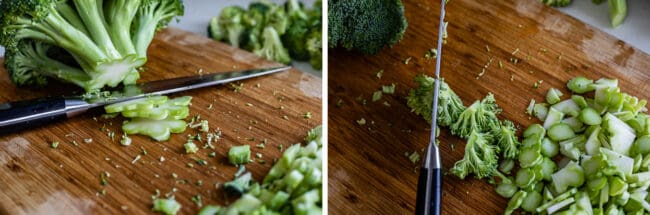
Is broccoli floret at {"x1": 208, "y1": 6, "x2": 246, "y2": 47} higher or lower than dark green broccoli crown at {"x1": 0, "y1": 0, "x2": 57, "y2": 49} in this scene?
lower

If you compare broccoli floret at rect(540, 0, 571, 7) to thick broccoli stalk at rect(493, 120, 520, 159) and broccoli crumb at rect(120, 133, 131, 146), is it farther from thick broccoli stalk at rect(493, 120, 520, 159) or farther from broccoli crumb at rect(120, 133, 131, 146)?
broccoli crumb at rect(120, 133, 131, 146)

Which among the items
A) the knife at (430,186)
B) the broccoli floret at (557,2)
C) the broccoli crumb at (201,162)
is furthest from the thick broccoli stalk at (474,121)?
the broccoli crumb at (201,162)

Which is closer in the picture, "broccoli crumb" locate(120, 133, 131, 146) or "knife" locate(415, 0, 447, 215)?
"knife" locate(415, 0, 447, 215)

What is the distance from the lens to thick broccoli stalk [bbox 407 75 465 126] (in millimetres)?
1412

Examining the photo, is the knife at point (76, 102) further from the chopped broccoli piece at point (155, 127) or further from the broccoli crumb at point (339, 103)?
the broccoli crumb at point (339, 103)

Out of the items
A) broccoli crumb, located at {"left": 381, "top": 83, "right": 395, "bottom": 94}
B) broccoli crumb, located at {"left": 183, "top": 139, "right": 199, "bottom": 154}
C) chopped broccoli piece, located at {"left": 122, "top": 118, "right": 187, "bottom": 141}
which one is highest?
broccoli crumb, located at {"left": 381, "top": 83, "right": 395, "bottom": 94}

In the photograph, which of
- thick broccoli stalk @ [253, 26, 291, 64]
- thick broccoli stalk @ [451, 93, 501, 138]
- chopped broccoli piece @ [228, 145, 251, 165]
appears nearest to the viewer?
chopped broccoli piece @ [228, 145, 251, 165]

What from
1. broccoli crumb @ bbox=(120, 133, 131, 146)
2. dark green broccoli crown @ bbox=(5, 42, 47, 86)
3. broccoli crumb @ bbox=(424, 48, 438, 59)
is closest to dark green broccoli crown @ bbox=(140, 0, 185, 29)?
dark green broccoli crown @ bbox=(5, 42, 47, 86)

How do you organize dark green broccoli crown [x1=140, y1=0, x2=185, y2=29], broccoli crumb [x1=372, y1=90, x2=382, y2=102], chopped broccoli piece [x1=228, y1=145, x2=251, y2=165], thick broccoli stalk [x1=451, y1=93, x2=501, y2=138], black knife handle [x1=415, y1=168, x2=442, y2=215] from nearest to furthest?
black knife handle [x1=415, y1=168, x2=442, y2=215] < chopped broccoli piece [x1=228, y1=145, x2=251, y2=165] < thick broccoli stalk [x1=451, y1=93, x2=501, y2=138] < broccoli crumb [x1=372, y1=90, x2=382, y2=102] < dark green broccoli crown [x1=140, y1=0, x2=185, y2=29]

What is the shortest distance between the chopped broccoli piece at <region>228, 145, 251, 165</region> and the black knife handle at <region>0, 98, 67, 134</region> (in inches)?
14.9

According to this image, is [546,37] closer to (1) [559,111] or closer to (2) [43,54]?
(1) [559,111]

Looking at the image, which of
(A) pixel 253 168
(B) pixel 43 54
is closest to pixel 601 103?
(A) pixel 253 168

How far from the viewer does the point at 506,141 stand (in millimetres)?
1358

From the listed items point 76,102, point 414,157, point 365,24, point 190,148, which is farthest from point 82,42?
point 414,157
